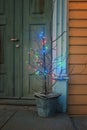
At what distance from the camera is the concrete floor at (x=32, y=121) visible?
4.98 metres

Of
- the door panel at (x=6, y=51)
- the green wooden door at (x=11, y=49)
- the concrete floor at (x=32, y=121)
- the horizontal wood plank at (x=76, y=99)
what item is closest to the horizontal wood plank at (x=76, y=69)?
the horizontal wood plank at (x=76, y=99)

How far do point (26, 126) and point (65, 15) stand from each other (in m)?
2.00

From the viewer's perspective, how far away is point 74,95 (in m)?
5.96

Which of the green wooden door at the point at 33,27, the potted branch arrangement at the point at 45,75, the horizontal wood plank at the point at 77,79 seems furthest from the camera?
the green wooden door at the point at 33,27

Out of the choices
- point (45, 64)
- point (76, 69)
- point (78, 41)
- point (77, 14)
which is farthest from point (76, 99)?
point (77, 14)

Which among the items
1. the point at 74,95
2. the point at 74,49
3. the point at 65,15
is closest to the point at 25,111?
the point at 74,95

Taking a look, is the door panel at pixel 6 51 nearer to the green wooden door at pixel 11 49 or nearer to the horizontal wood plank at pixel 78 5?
the green wooden door at pixel 11 49

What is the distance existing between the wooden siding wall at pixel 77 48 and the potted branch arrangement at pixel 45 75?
1.02ft

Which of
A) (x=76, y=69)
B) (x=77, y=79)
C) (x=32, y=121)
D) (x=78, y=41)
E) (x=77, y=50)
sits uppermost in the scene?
(x=78, y=41)

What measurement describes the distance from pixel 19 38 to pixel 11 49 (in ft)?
0.80

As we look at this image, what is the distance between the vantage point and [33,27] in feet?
20.4

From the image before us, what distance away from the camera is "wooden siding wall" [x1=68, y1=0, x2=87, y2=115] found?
A: 5.93 metres

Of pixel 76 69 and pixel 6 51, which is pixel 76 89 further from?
pixel 6 51

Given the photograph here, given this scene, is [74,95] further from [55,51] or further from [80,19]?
[80,19]
